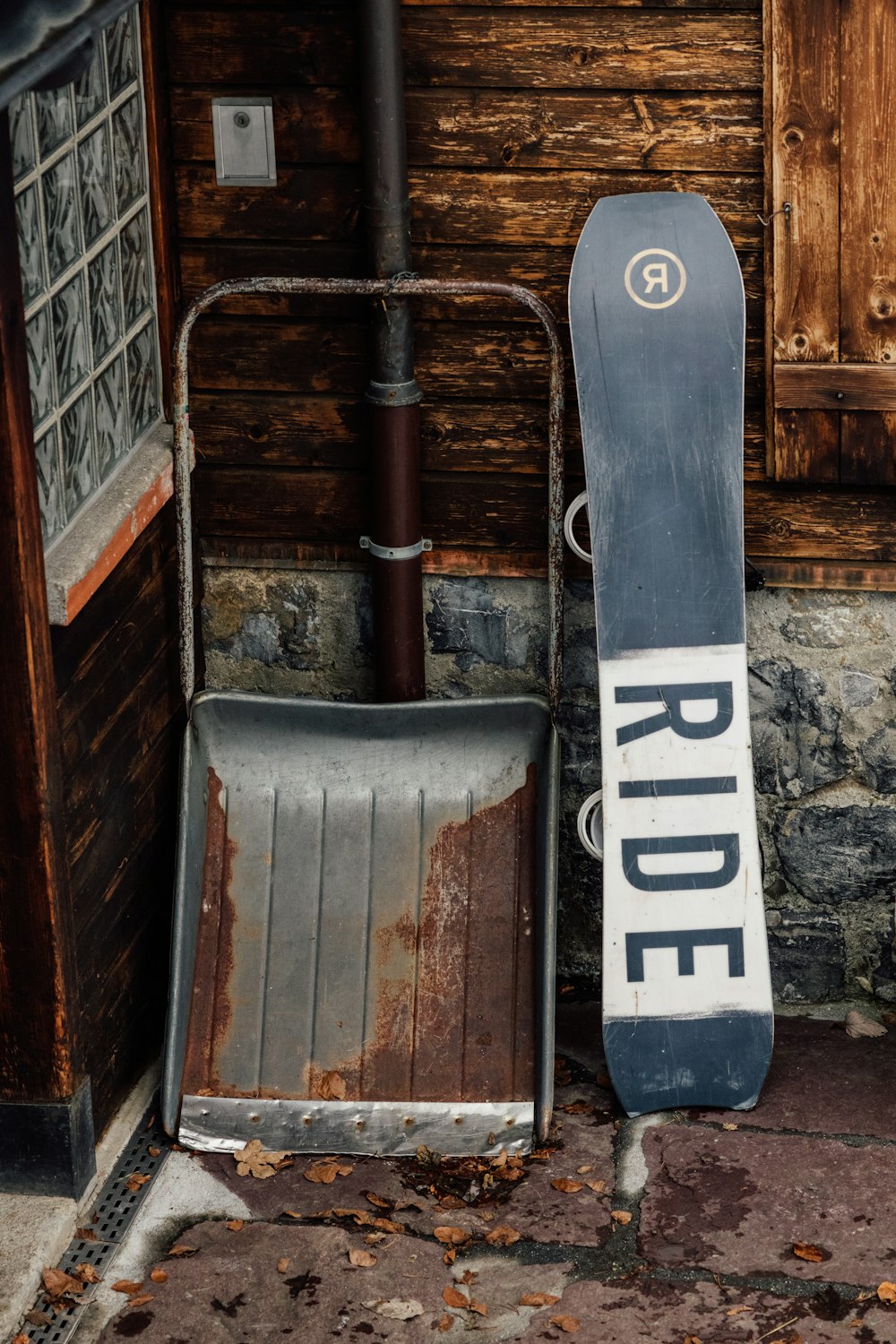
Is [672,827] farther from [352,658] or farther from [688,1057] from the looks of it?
[352,658]

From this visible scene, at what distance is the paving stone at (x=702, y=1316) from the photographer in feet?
10.0

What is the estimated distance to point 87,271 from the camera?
340 cm

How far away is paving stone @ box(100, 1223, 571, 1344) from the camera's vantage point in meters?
3.10

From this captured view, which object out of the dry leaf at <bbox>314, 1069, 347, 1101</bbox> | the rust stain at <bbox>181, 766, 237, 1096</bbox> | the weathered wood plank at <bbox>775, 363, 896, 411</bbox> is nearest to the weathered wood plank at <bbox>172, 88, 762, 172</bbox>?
the weathered wood plank at <bbox>775, 363, 896, 411</bbox>

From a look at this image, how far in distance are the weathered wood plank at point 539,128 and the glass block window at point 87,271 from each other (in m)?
0.27

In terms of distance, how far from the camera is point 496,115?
358cm

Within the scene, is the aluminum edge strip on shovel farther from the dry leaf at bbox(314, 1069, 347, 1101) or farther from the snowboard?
the snowboard

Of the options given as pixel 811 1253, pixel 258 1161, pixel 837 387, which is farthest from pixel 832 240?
pixel 258 1161

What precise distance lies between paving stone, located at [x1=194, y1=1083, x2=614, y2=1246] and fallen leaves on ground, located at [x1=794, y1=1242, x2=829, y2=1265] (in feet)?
1.23

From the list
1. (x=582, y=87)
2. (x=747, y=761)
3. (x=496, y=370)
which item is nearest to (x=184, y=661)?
(x=496, y=370)

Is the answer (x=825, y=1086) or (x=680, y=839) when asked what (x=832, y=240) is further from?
(x=825, y=1086)

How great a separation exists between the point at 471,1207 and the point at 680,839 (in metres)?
0.88

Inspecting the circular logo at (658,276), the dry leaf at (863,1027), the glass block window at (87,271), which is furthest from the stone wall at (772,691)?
the circular logo at (658,276)

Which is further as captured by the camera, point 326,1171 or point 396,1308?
point 326,1171
